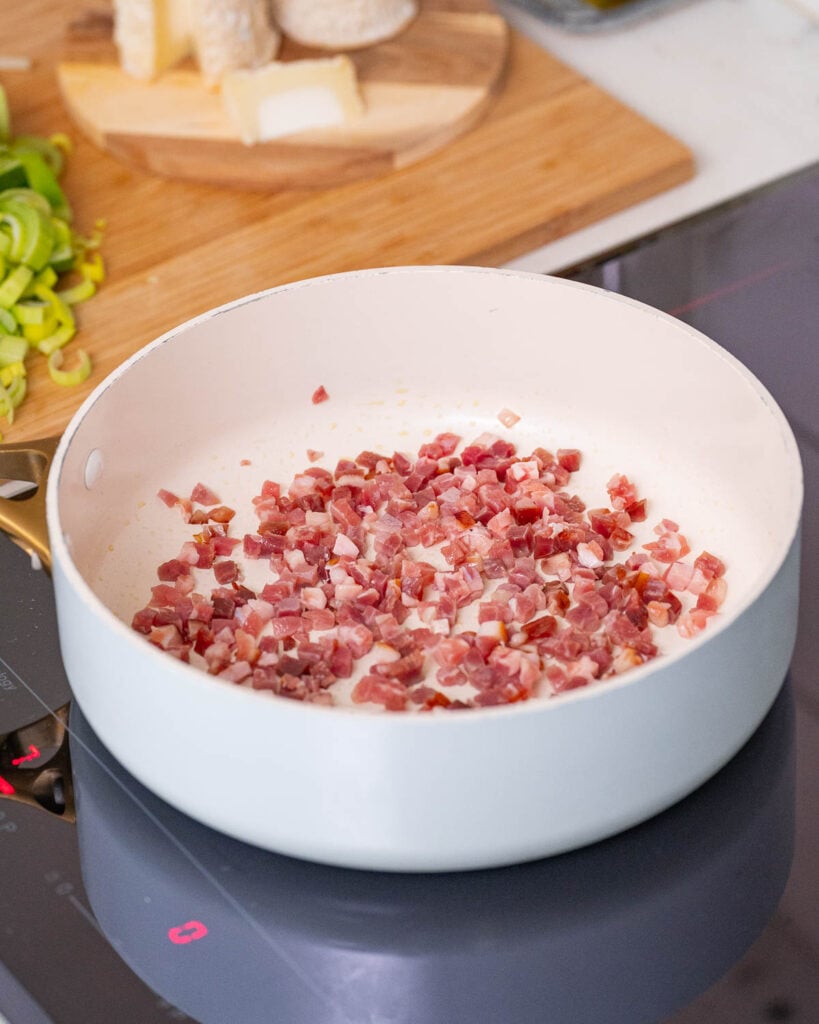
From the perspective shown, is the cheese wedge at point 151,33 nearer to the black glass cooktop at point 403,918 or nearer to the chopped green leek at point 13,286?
the chopped green leek at point 13,286

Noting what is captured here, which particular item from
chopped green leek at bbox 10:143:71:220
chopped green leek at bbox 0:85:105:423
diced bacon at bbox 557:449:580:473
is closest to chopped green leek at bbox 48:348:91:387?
chopped green leek at bbox 0:85:105:423

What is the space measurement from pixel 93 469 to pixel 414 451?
0.23m

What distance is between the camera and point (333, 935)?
2.41 feet

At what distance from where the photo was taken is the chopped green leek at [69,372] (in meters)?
1.20

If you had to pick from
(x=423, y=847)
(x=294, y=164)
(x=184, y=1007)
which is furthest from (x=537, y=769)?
(x=294, y=164)

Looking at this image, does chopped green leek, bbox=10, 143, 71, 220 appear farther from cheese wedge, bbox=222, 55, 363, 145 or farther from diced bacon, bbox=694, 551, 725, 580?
diced bacon, bbox=694, 551, 725, 580

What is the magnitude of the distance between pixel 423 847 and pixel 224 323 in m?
0.43

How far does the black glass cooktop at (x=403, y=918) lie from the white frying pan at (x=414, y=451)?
1.7 inches

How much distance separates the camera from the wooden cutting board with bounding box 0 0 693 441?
129cm

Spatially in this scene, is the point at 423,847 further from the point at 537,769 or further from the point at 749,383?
the point at 749,383

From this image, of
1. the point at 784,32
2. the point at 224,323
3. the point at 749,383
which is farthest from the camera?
the point at 784,32

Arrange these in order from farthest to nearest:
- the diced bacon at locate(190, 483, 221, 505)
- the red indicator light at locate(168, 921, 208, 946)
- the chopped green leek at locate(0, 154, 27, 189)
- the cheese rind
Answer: the cheese rind < the chopped green leek at locate(0, 154, 27, 189) < the diced bacon at locate(190, 483, 221, 505) < the red indicator light at locate(168, 921, 208, 946)

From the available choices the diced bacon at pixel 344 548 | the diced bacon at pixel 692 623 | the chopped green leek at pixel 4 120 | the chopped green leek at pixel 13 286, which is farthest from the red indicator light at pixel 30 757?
the chopped green leek at pixel 4 120

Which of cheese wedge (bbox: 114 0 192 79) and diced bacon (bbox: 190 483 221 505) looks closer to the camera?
diced bacon (bbox: 190 483 221 505)
